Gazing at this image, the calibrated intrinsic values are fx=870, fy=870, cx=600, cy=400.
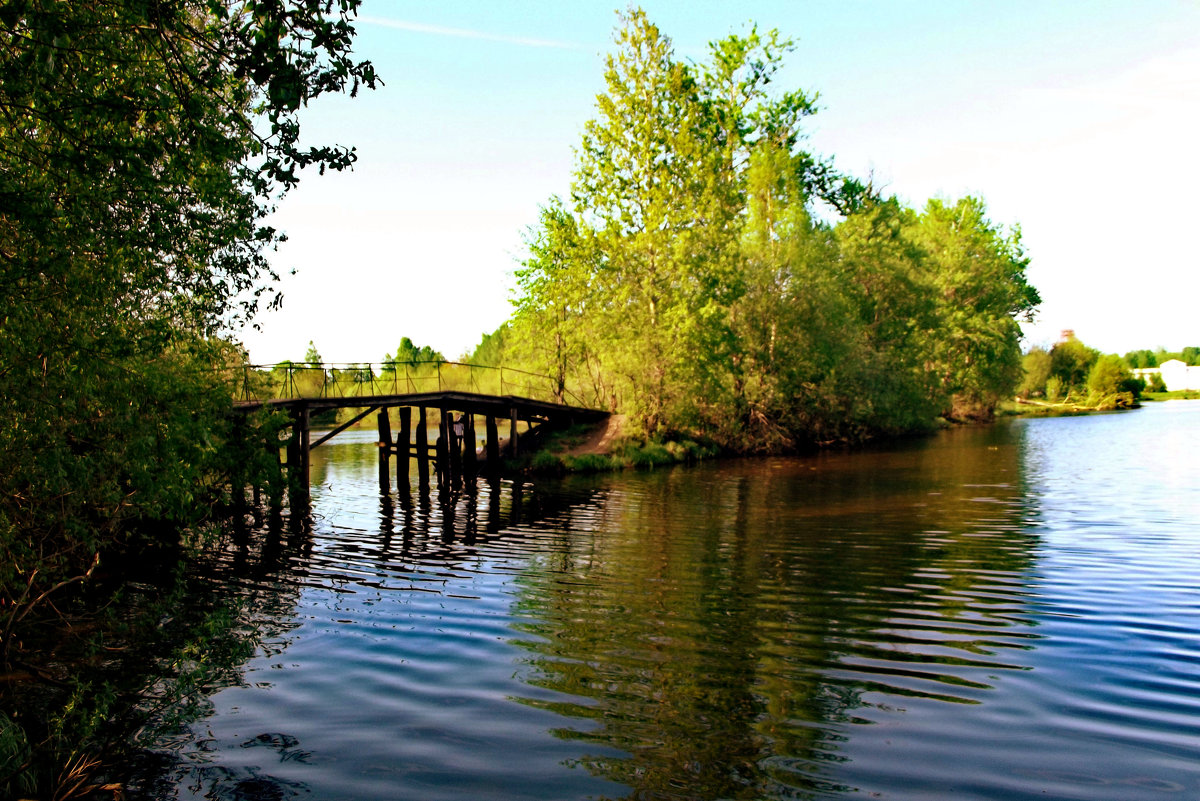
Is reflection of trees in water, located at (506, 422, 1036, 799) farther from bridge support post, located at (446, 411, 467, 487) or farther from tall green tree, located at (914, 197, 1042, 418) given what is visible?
tall green tree, located at (914, 197, 1042, 418)

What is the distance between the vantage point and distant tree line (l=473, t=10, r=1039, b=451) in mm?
33344

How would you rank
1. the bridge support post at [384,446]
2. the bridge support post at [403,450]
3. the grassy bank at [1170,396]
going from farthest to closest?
the grassy bank at [1170,396], the bridge support post at [403,450], the bridge support post at [384,446]

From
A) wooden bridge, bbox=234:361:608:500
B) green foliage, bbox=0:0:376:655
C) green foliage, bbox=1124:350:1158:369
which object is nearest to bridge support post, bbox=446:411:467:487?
wooden bridge, bbox=234:361:608:500

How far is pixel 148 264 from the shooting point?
27.1 ft

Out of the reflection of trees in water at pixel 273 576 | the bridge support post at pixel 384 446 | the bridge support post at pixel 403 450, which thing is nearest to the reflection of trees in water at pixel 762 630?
the reflection of trees in water at pixel 273 576

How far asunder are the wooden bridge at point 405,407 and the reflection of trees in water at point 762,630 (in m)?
9.57

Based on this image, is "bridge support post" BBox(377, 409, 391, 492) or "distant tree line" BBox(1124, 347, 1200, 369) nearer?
"bridge support post" BBox(377, 409, 391, 492)

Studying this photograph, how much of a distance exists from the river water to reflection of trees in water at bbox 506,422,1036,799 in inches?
1.3

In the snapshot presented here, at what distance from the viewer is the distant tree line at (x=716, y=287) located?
1313 inches

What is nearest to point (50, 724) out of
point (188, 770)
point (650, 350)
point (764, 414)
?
point (188, 770)

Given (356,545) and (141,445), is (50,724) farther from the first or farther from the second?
(356,545)

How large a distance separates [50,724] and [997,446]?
3512 cm

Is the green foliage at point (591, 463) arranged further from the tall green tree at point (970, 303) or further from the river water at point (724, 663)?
the tall green tree at point (970, 303)

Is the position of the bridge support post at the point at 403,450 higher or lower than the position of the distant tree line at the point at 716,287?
lower
